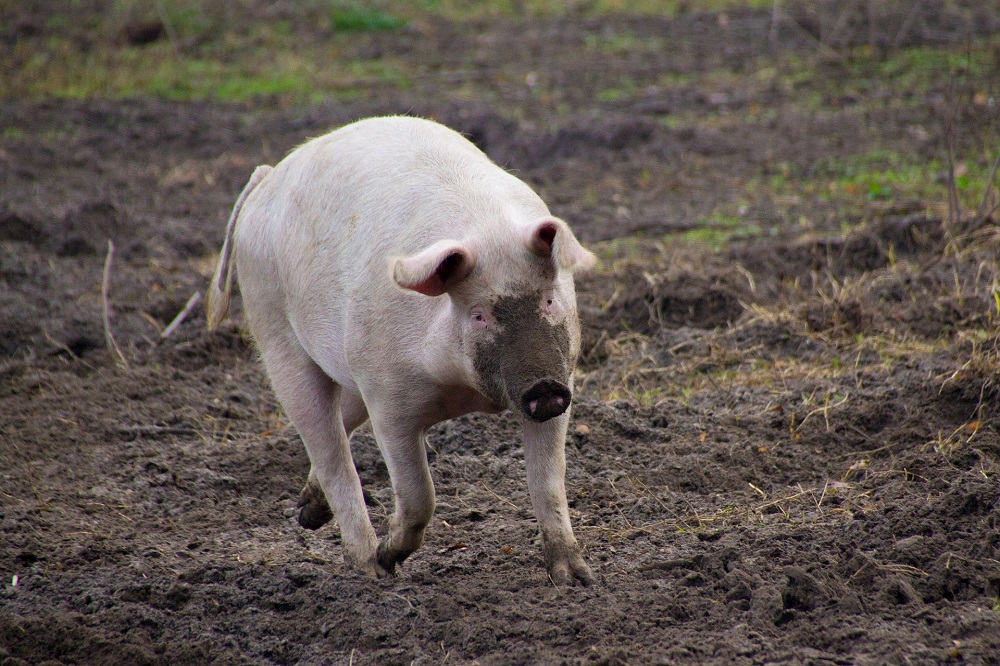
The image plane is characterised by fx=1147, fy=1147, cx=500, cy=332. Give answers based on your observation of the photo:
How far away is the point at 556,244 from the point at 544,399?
1.55ft

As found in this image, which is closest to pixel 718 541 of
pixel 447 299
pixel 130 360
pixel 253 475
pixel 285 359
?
pixel 447 299

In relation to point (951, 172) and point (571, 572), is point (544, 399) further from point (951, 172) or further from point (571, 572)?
point (951, 172)

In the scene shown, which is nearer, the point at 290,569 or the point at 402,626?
the point at 402,626

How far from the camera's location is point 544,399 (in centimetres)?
315

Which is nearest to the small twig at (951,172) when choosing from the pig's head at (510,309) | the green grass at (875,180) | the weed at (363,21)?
the green grass at (875,180)

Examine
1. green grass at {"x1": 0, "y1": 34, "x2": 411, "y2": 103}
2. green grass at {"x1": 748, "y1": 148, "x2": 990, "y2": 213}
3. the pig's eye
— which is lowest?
green grass at {"x1": 748, "y1": 148, "x2": 990, "y2": 213}

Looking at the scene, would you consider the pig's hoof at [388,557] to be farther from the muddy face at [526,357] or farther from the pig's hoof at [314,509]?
the muddy face at [526,357]

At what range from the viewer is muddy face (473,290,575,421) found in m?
3.16

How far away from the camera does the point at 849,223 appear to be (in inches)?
300

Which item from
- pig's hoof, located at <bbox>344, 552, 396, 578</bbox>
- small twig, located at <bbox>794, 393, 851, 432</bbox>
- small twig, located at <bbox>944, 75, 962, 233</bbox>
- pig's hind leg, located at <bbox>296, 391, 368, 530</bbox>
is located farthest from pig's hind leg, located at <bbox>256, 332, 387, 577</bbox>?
small twig, located at <bbox>944, 75, 962, 233</bbox>

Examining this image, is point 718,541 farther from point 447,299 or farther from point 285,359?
point 285,359

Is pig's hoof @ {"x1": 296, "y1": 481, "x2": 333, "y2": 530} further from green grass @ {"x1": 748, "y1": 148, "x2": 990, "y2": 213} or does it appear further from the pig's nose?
green grass @ {"x1": 748, "y1": 148, "x2": 990, "y2": 213}

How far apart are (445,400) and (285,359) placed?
96cm

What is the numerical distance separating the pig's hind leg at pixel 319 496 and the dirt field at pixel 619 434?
0.07 metres
